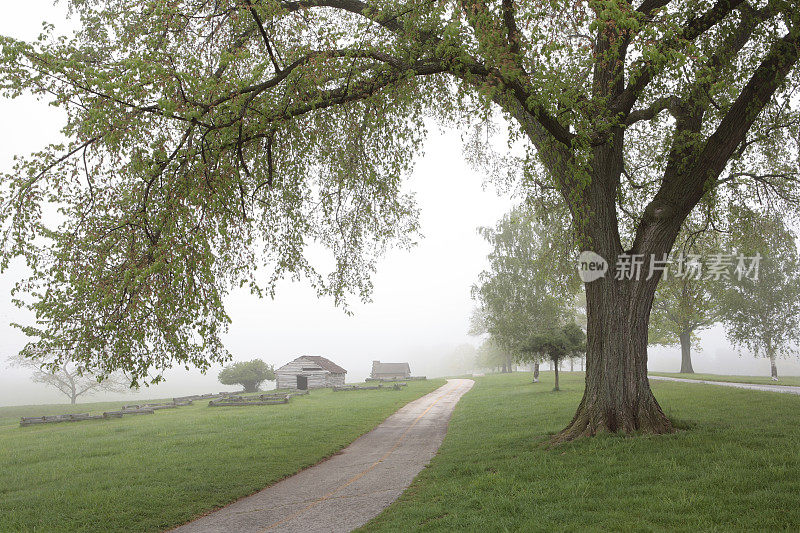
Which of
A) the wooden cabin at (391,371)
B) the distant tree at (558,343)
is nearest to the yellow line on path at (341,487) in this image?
the distant tree at (558,343)

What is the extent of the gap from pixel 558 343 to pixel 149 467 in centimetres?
2435

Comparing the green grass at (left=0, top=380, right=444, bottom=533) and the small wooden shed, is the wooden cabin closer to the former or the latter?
the small wooden shed

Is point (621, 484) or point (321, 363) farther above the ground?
point (621, 484)

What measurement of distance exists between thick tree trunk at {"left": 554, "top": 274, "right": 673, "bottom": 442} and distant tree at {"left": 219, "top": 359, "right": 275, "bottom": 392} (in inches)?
1832

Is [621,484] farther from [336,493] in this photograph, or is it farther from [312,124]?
[312,124]

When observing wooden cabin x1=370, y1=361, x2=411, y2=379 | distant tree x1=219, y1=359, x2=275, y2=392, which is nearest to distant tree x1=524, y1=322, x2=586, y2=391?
distant tree x1=219, y1=359, x2=275, y2=392

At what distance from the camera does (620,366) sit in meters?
10.6

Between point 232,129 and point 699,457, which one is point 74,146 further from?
point 699,457

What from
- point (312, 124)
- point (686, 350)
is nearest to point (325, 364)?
point (686, 350)

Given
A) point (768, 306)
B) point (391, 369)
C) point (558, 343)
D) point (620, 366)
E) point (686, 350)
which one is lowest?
point (391, 369)

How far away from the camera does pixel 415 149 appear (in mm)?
13328

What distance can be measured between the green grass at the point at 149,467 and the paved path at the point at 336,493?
63 cm

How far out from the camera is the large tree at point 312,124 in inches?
317

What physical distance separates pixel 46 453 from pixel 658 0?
24080 mm
